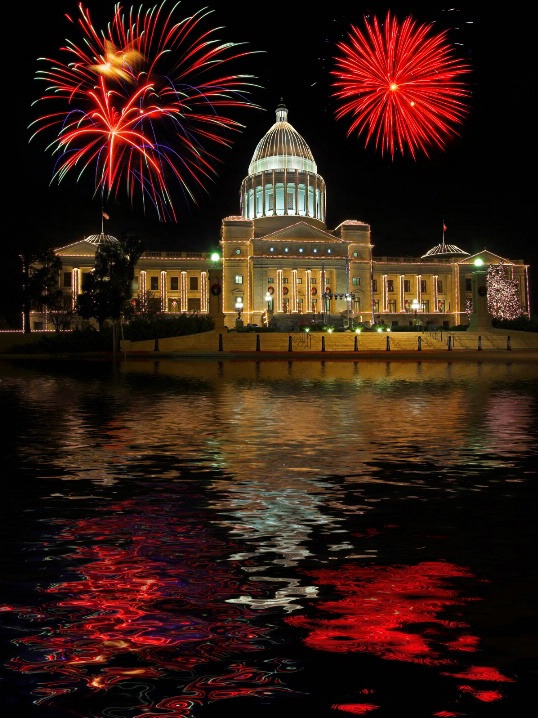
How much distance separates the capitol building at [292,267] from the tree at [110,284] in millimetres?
36099

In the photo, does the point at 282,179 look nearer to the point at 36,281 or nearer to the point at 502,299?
the point at 502,299

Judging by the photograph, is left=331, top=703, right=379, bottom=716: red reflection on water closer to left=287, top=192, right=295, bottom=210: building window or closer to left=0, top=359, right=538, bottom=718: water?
left=0, top=359, right=538, bottom=718: water

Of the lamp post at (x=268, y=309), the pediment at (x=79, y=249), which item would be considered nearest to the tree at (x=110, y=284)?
the lamp post at (x=268, y=309)

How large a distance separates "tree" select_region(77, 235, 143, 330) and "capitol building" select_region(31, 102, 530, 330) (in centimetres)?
3610

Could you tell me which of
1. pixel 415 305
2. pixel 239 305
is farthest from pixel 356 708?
pixel 415 305

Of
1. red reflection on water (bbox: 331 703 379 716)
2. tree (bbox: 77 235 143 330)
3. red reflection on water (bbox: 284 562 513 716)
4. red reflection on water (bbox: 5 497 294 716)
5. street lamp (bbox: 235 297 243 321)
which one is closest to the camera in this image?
red reflection on water (bbox: 331 703 379 716)

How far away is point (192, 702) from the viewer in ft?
12.7

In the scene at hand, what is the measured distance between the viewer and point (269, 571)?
6176mm

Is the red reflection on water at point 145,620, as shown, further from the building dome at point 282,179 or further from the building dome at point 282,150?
the building dome at point 282,150

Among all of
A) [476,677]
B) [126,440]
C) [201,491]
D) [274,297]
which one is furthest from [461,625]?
[274,297]

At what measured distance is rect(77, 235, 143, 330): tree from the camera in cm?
6469

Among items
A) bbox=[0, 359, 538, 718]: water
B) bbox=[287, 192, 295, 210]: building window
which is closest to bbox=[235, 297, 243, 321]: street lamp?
bbox=[287, 192, 295, 210]: building window

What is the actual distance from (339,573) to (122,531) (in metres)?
2.34

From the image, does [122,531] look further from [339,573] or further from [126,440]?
[126,440]
